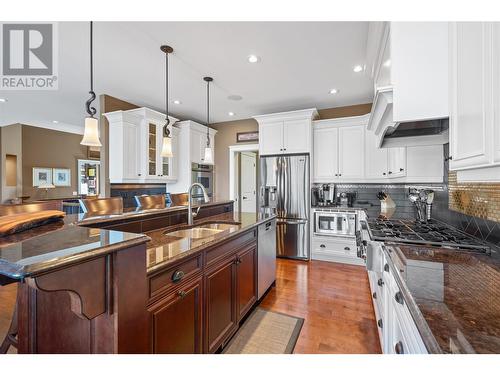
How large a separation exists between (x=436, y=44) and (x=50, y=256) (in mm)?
1947

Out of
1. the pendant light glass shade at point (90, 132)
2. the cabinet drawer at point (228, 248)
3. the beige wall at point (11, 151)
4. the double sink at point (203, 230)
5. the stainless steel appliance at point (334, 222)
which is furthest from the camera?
the beige wall at point (11, 151)

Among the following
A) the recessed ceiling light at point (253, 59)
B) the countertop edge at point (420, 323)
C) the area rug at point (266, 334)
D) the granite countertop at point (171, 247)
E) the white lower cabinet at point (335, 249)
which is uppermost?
the recessed ceiling light at point (253, 59)

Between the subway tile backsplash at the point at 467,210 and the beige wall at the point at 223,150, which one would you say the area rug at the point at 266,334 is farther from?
the beige wall at the point at 223,150

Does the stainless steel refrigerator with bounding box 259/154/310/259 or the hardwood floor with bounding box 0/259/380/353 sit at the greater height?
the stainless steel refrigerator with bounding box 259/154/310/259

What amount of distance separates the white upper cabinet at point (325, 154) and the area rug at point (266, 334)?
256 cm

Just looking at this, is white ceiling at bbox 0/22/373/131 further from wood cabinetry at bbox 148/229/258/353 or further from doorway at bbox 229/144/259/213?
→ wood cabinetry at bbox 148/229/258/353

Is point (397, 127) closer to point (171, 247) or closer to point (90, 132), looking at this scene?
point (171, 247)

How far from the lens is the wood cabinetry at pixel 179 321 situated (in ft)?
3.61

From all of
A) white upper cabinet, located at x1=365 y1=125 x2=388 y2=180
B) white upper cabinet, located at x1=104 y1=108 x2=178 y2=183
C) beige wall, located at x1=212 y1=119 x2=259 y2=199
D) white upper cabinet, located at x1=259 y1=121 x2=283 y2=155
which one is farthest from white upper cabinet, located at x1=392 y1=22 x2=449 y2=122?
beige wall, located at x1=212 y1=119 x2=259 y2=199

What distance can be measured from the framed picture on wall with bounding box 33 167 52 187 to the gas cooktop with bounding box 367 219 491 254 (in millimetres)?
8084

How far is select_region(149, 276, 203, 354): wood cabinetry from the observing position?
1100 mm

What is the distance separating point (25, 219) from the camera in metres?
0.97

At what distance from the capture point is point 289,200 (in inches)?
160

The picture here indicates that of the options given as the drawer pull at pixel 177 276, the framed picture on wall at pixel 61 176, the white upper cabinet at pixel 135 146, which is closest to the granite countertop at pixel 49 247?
the drawer pull at pixel 177 276
